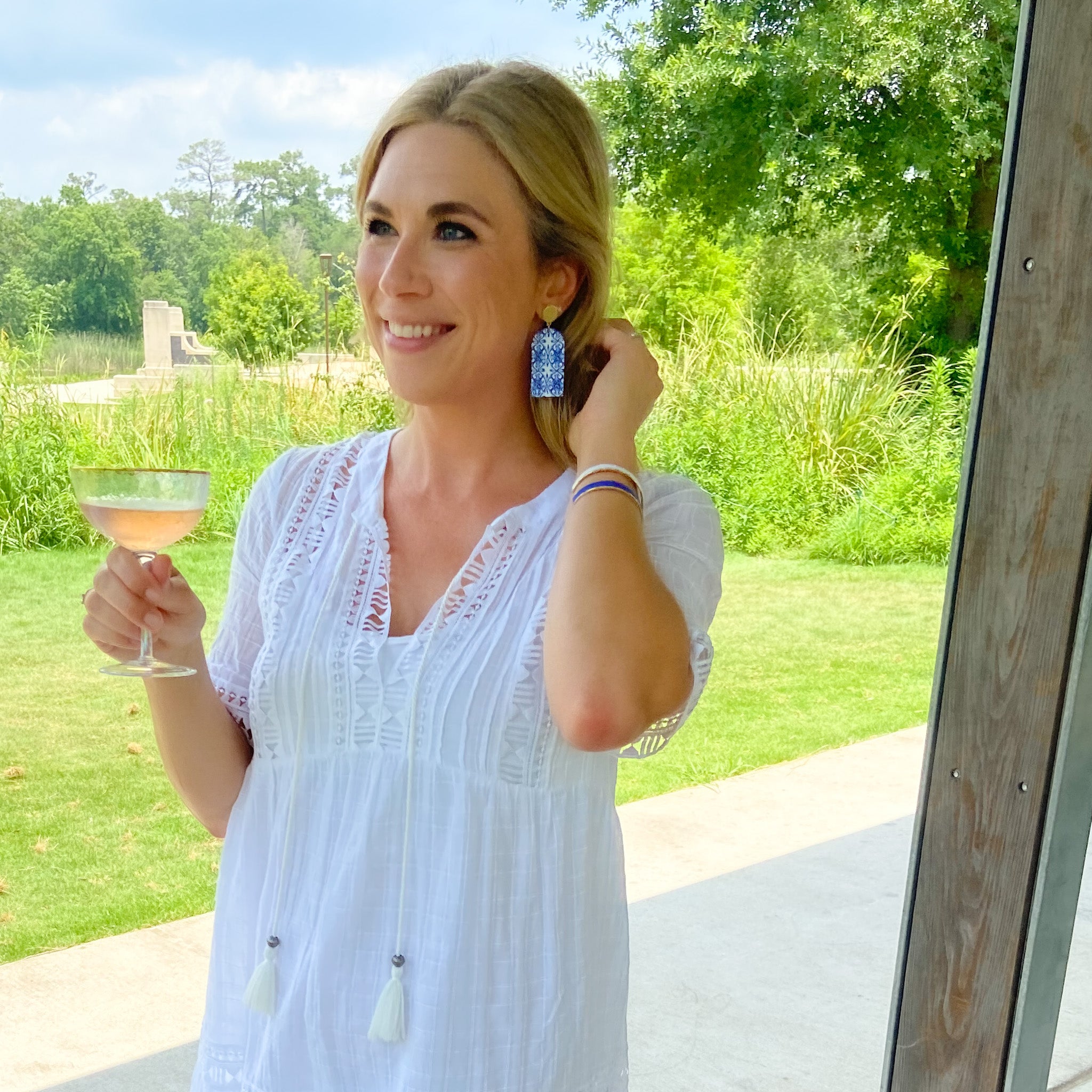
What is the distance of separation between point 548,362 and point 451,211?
0.16 m

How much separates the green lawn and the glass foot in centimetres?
306

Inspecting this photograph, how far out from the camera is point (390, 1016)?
1018 mm

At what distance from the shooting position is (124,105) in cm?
638

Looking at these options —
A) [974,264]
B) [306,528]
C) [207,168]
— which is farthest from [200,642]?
[974,264]

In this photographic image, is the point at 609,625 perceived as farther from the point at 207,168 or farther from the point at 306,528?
the point at 207,168

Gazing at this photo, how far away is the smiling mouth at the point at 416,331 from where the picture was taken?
1121 mm

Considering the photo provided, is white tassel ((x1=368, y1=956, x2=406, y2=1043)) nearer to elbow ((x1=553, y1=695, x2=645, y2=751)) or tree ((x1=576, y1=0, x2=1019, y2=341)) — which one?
elbow ((x1=553, y1=695, x2=645, y2=751))

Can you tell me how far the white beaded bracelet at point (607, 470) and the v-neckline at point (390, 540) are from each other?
0.23ft

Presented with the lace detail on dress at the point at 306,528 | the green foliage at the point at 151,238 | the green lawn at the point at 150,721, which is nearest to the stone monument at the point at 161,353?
the green foliage at the point at 151,238

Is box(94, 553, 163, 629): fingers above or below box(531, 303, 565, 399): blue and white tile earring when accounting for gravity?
below

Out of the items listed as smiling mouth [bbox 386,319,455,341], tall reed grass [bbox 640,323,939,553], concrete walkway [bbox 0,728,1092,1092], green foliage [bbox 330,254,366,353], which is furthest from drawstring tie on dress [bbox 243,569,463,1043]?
tall reed grass [bbox 640,323,939,553]

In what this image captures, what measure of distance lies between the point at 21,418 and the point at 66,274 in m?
0.72

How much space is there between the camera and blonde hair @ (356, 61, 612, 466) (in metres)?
1.12

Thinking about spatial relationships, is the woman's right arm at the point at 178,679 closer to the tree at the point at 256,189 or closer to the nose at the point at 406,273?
the nose at the point at 406,273
